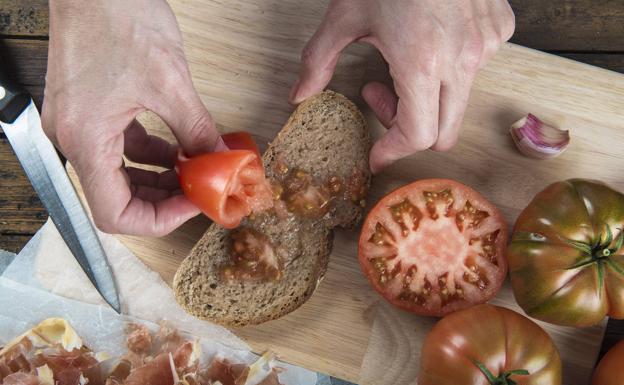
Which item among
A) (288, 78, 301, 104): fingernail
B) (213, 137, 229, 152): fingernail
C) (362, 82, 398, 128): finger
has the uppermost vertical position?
(213, 137, 229, 152): fingernail

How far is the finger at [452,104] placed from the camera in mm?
2207

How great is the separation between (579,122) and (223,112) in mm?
1456

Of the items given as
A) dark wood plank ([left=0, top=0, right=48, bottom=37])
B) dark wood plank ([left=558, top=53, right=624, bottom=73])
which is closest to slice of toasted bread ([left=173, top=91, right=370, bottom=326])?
dark wood plank ([left=558, top=53, right=624, bottom=73])

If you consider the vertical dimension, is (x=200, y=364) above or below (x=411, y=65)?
below

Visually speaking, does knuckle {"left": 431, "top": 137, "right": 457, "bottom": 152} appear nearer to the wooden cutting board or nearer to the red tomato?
the wooden cutting board

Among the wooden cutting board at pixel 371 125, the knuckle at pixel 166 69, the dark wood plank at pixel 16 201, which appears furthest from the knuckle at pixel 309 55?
the dark wood plank at pixel 16 201

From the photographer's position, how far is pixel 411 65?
2.15 metres

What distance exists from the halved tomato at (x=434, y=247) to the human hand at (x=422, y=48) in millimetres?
217

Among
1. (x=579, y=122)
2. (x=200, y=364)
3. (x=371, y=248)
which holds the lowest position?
(x=200, y=364)

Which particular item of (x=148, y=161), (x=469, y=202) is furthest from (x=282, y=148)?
(x=469, y=202)

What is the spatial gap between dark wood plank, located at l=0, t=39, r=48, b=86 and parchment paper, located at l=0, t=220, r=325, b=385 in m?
0.71

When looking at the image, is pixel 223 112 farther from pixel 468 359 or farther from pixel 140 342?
pixel 468 359

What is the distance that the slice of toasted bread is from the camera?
2566 mm

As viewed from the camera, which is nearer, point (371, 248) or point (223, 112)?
point (371, 248)
